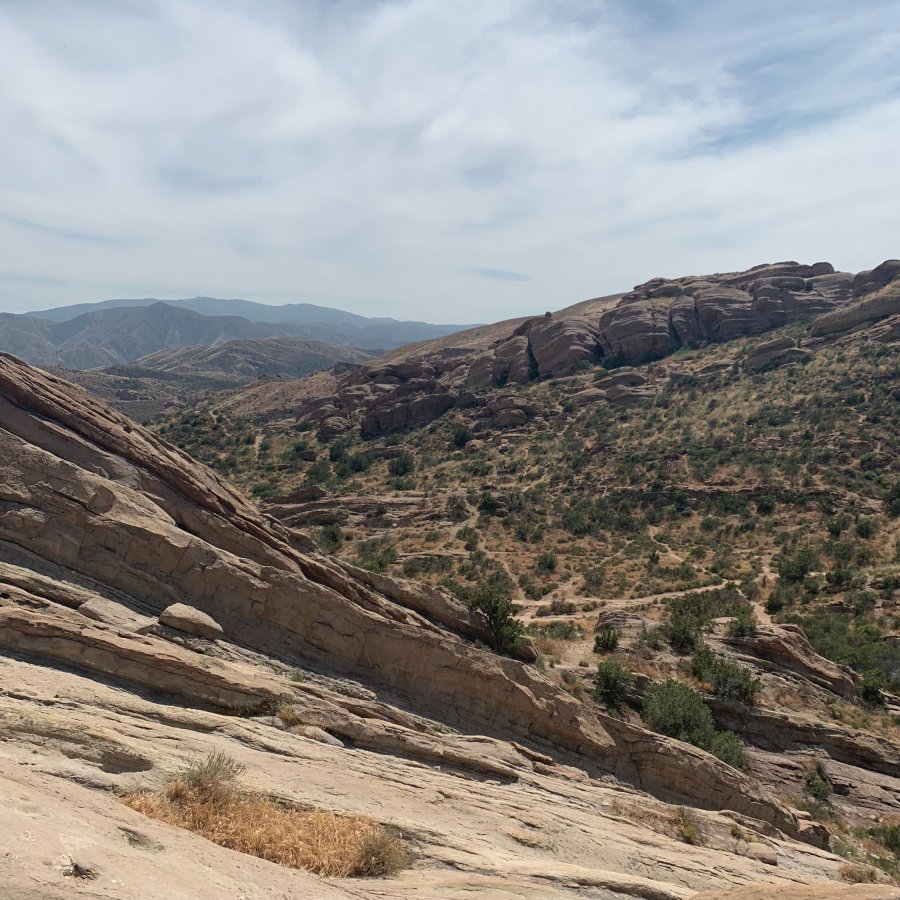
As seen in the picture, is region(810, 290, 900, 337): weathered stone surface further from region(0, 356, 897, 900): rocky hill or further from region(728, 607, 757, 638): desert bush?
region(0, 356, 897, 900): rocky hill

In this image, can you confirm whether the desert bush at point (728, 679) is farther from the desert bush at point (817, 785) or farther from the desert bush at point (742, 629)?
the desert bush at point (817, 785)

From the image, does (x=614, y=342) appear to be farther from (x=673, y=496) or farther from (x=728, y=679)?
(x=728, y=679)

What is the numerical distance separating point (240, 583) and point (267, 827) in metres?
8.60

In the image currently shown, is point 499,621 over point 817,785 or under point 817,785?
over

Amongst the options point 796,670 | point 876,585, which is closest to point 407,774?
point 796,670

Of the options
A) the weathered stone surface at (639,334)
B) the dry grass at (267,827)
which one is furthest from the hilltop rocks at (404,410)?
the dry grass at (267,827)

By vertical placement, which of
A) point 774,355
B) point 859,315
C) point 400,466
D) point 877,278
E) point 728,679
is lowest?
point 728,679

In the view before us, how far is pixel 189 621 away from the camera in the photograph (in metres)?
13.4

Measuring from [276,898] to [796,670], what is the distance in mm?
25862

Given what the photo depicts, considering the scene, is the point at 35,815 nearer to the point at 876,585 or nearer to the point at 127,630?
the point at 127,630

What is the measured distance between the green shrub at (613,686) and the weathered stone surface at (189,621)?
522 inches

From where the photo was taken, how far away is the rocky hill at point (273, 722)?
6.52 m

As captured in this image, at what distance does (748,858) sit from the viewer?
40.5 ft

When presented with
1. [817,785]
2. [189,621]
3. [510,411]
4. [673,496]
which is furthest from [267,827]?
[510,411]
